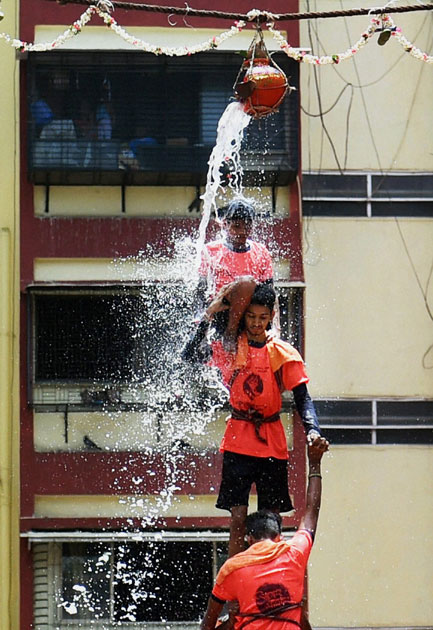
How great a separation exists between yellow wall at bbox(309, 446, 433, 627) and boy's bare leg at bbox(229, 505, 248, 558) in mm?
4087

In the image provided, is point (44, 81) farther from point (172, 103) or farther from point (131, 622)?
point (131, 622)

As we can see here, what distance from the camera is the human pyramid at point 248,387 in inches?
265

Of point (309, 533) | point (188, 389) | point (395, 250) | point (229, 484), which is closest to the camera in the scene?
point (309, 533)

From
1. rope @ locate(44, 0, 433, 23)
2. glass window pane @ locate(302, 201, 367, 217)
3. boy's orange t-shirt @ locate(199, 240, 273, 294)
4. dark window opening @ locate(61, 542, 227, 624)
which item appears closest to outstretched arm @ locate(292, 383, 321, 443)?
boy's orange t-shirt @ locate(199, 240, 273, 294)

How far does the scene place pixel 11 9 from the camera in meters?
11.7

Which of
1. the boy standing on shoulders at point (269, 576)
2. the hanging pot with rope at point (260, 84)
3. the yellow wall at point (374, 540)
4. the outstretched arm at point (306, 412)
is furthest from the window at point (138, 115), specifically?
A: the boy standing on shoulders at point (269, 576)

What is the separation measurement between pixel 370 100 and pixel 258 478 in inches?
209

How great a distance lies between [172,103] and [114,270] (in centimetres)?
145

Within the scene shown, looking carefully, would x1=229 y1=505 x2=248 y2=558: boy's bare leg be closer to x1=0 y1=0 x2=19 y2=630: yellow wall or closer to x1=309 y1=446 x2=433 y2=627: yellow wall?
Result: x1=309 y1=446 x2=433 y2=627: yellow wall

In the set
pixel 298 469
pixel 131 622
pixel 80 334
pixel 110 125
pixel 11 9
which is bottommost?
pixel 131 622

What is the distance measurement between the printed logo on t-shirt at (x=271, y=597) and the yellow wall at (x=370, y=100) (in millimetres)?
5994

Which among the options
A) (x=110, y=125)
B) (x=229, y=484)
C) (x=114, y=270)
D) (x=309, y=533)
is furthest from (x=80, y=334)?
(x=309, y=533)

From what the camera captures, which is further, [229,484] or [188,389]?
[188,389]

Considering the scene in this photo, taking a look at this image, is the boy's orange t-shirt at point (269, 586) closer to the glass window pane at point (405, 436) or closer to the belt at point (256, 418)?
the belt at point (256, 418)
